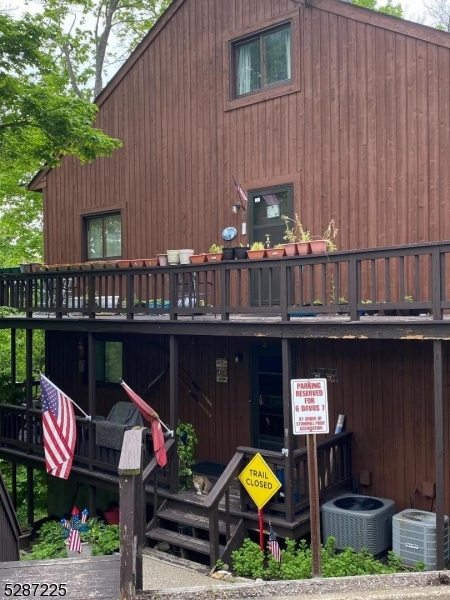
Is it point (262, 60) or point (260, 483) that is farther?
point (262, 60)

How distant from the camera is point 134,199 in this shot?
1341cm

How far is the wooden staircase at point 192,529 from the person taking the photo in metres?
8.48

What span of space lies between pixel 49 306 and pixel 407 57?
7.68 meters

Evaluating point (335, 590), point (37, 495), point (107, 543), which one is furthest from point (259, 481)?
point (37, 495)

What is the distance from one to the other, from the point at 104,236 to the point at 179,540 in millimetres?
7421

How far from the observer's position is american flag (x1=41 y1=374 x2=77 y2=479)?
10422 millimetres

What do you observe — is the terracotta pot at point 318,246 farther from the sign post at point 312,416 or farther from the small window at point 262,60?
the small window at point 262,60

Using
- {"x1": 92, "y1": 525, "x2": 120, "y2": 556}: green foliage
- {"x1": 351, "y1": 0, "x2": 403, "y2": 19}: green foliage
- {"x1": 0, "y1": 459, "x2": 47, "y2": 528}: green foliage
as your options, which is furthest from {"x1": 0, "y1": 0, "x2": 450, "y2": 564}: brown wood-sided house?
{"x1": 351, "y1": 0, "x2": 403, "y2": 19}: green foliage

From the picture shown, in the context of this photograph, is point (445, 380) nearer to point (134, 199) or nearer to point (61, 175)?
point (134, 199)

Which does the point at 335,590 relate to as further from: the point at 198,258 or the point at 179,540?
the point at 198,258

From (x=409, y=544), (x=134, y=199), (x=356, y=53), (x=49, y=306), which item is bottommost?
(x=409, y=544)

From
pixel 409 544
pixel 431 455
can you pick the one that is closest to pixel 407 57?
pixel 431 455

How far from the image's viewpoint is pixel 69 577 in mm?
4680

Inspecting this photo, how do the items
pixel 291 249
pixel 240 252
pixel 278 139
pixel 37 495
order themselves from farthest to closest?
pixel 37 495 → pixel 278 139 → pixel 240 252 → pixel 291 249
